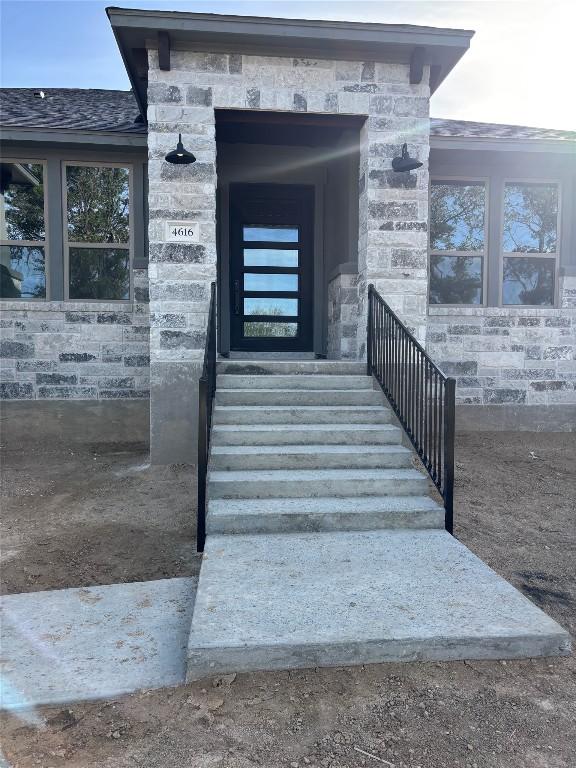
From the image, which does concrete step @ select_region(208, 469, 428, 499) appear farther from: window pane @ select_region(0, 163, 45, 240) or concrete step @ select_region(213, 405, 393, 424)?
window pane @ select_region(0, 163, 45, 240)

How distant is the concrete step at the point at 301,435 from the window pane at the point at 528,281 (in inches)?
166

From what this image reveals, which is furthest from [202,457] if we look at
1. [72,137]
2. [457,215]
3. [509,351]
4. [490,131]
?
[490,131]

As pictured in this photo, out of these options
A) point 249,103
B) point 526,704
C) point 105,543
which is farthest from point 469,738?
point 249,103


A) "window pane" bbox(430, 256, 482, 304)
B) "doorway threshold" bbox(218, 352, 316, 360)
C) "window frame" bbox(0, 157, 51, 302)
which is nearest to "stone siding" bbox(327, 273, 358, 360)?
"doorway threshold" bbox(218, 352, 316, 360)

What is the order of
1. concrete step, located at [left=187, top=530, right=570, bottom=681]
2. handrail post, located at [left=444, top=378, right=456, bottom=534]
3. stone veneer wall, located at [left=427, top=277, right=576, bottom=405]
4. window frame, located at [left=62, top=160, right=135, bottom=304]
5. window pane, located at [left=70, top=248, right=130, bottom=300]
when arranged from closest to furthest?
concrete step, located at [left=187, top=530, right=570, bottom=681]
handrail post, located at [left=444, top=378, right=456, bottom=534]
window frame, located at [left=62, top=160, right=135, bottom=304]
window pane, located at [left=70, top=248, right=130, bottom=300]
stone veneer wall, located at [left=427, top=277, right=576, bottom=405]

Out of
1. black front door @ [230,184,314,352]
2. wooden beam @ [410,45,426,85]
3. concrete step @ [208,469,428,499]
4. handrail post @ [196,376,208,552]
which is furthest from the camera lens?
black front door @ [230,184,314,352]

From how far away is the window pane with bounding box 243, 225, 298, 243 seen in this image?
8172 mm

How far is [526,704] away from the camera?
2113 mm

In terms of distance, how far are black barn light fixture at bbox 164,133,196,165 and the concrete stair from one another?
216 cm

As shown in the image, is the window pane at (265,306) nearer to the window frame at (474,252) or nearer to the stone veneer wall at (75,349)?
the stone veneer wall at (75,349)

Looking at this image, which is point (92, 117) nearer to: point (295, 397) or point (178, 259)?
point (178, 259)

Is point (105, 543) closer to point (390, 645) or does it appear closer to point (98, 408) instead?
point (390, 645)

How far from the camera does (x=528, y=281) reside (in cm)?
783

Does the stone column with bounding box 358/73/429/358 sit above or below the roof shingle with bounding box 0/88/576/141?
below
